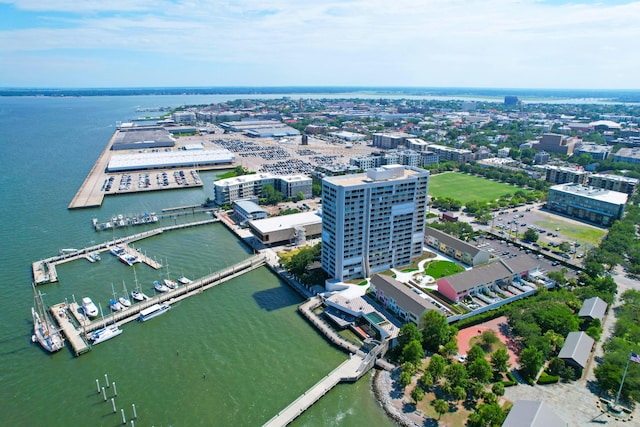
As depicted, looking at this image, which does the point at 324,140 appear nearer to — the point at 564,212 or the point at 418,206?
the point at 564,212

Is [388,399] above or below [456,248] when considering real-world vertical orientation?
below

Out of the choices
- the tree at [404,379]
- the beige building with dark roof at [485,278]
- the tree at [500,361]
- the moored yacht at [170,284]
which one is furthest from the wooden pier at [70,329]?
the beige building with dark roof at [485,278]

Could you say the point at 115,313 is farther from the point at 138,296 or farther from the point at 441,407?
the point at 441,407

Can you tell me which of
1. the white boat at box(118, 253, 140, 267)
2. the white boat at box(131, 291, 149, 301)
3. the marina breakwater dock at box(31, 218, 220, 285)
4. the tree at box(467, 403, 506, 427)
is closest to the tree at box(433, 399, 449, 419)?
the tree at box(467, 403, 506, 427)

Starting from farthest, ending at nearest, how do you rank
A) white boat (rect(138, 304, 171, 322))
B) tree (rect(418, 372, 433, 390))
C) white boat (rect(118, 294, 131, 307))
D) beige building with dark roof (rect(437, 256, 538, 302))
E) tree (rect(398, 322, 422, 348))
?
white boat (rect(118, 294, 131, 307)) < beige building with dark roof (rect(437, 256, 538, 302)) < white boat (rect(138, 304, 171, 322)) < tree (rect(398, 322, 422, 348)) < tree (rect(418, 372, 433, 390))

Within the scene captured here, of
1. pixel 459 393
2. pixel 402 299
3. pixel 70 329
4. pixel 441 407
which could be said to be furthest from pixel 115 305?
pixel 459 393

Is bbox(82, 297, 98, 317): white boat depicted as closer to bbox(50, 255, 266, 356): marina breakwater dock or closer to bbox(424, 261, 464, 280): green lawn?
bbox(50, 255, 266, 356): marina breakwater dock

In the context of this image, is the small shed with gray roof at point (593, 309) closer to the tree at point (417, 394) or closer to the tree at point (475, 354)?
the tree at point (475, 354)
